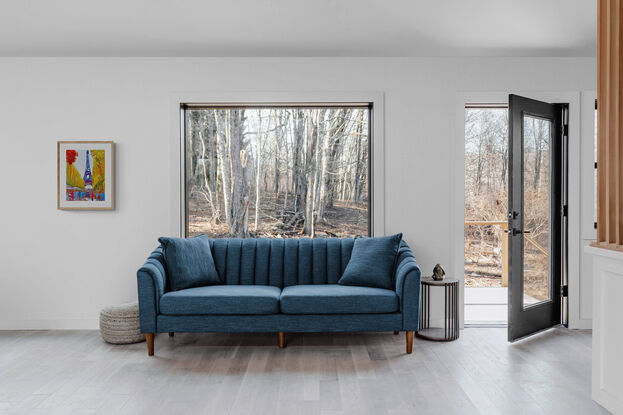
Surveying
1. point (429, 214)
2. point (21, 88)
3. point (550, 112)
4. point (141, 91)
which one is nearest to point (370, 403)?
point (429, 214)

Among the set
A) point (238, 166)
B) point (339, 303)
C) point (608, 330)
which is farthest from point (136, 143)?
point (608, 330)

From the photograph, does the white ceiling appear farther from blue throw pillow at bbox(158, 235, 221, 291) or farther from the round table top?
the round table top

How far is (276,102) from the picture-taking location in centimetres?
470

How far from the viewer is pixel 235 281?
4.36 metres

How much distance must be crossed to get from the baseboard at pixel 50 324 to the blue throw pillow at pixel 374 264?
2.38 metres

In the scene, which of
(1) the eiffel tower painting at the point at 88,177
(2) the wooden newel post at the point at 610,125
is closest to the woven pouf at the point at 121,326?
(1) the eiffel tower painting at the point at 88,177

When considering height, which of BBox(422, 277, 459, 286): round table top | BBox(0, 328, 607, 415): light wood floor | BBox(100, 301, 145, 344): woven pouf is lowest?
BBox(0, 328, 607, 415): light wood floor

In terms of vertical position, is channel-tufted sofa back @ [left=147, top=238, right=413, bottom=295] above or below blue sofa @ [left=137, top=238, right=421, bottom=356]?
above

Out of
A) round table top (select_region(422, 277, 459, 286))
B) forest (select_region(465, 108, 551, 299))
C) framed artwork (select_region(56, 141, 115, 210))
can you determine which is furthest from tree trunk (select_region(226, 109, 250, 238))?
forest (select_region(465, 108, 551, 299))

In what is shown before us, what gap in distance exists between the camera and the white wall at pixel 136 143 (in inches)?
182

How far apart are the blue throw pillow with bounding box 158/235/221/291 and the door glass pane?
2.67 m

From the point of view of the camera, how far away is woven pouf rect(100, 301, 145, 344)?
4059 millimetres

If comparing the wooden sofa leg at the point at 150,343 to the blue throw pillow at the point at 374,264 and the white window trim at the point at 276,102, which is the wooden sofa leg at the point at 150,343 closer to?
the white window trim at the point at 276,102

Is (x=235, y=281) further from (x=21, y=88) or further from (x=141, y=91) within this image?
(x=21, y=88)
